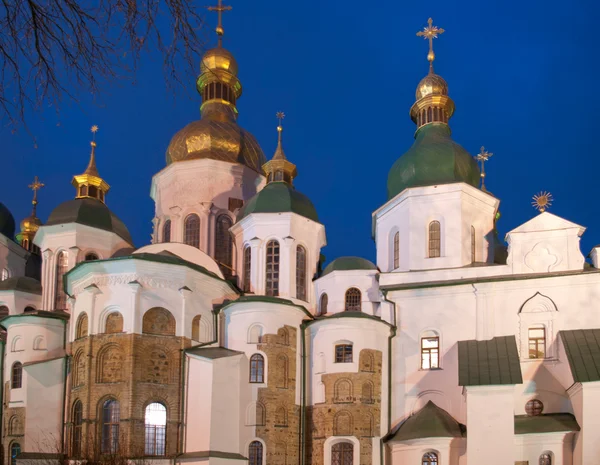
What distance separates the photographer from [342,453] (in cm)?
2920

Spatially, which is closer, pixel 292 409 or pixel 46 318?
pixel 292 409

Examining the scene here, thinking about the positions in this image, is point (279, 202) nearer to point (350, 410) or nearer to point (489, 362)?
point (350, 410)

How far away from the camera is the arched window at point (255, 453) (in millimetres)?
28375

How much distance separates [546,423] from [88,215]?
1933cm

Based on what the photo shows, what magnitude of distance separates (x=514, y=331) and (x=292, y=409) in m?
7.79

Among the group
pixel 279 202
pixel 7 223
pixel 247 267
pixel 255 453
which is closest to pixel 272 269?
pixel 247 267

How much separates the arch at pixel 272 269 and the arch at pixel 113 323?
643cm

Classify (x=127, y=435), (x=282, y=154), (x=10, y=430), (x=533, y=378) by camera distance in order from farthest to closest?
(x=282, y=154), (x=10, y=430), (x=533, y=378), (x=127, y=435)

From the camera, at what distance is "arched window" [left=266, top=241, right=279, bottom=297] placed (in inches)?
1296

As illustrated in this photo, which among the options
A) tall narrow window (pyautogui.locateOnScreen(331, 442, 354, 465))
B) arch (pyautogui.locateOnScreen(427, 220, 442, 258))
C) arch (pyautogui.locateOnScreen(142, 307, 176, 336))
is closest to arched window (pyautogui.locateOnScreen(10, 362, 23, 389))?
arch (pyautogui.locateOnScreen(142, 307, 176, 336))

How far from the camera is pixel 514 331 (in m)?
29.7

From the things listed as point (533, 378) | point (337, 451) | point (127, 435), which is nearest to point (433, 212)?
point (533, 378)

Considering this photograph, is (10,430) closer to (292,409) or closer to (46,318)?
(46,318)

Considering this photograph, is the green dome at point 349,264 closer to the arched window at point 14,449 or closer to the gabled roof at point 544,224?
the gabled roof at point 544,224
